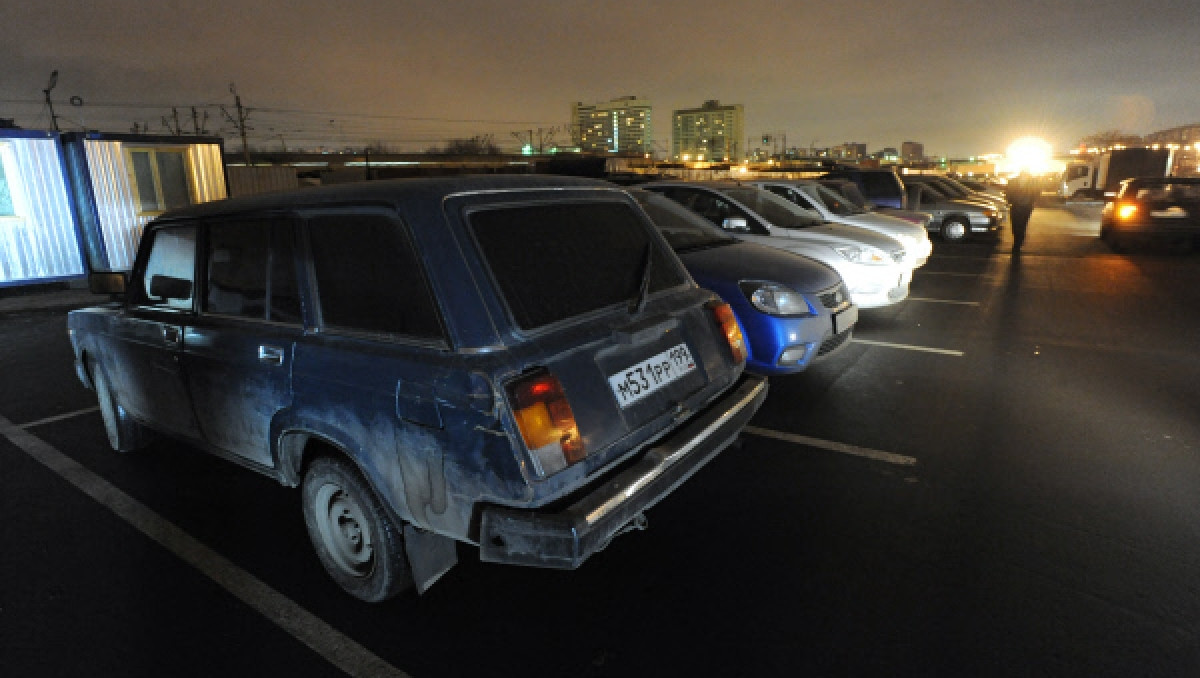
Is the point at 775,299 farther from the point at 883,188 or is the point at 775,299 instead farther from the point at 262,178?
the point at 262,178

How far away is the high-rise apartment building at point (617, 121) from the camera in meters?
165

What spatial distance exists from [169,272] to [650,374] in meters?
2.80

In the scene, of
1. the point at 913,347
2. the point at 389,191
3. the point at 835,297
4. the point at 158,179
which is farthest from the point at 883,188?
the point at 158,179

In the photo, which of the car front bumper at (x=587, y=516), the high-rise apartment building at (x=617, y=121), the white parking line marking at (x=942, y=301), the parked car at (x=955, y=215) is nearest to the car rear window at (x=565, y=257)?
the car front bumper at (x=587, y=516)

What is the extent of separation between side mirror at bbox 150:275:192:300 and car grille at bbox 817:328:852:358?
14.1 ft

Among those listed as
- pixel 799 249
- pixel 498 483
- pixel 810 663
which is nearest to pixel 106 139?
pixel 799 249

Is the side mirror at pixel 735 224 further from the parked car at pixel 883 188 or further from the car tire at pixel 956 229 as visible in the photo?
the car tire at pixel 956 229

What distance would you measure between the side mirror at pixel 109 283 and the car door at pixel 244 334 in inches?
42.3

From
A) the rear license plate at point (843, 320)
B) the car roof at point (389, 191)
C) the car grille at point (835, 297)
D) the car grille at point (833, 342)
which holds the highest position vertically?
the car roof at point (389, 191)

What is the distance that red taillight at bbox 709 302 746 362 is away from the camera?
→ 3.20 meters

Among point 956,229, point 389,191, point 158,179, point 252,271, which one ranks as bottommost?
point 956,229

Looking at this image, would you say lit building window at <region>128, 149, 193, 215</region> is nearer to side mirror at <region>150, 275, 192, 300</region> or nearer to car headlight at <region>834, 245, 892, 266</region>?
side mirror at <region>150, 275, 192, 300</region>

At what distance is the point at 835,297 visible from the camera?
5.15m

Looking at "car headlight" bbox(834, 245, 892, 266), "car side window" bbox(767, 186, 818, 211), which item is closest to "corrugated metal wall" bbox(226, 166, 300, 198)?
"car side window" bbox(767, 186, 818, 211)
